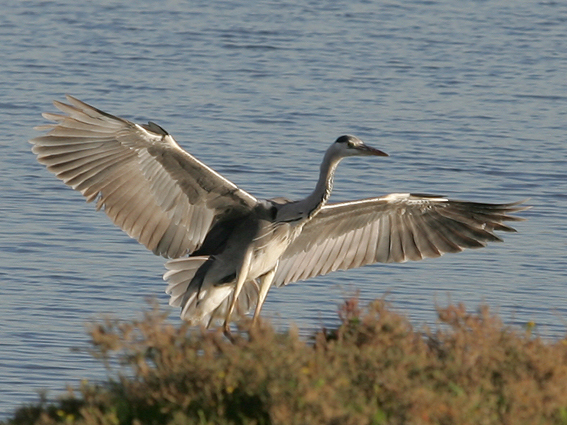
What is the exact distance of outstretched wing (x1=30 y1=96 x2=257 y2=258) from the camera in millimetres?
7078

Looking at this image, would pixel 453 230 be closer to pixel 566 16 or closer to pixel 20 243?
pixel 20 243

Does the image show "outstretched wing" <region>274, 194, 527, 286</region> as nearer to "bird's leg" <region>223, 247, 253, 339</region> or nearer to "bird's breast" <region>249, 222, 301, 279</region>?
"bird's breast" <region>249, 222, 301, 279</region>

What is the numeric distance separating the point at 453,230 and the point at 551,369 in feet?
9.75

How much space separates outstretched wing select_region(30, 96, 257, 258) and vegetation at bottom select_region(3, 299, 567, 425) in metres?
1.97

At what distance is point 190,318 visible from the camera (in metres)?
7.70

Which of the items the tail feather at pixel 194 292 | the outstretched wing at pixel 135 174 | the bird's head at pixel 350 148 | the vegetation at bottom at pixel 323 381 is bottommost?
the tail feather at pixel 194 292

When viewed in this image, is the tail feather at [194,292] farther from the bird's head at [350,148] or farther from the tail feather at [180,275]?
the bird's head at [350,148]

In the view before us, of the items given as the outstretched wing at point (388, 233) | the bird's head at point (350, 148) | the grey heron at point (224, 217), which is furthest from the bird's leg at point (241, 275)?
the bird's head at point (350, 148)

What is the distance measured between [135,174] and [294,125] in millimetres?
6854

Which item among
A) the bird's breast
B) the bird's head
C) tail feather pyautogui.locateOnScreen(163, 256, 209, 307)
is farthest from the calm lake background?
the bird's head

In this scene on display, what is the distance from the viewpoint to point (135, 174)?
7285mm

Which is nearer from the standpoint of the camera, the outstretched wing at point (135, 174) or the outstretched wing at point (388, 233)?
the outstretched wing at point (135, 174)

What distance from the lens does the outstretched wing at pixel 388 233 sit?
25.9 ft

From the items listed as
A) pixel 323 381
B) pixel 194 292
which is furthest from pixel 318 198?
pixel 323 381
